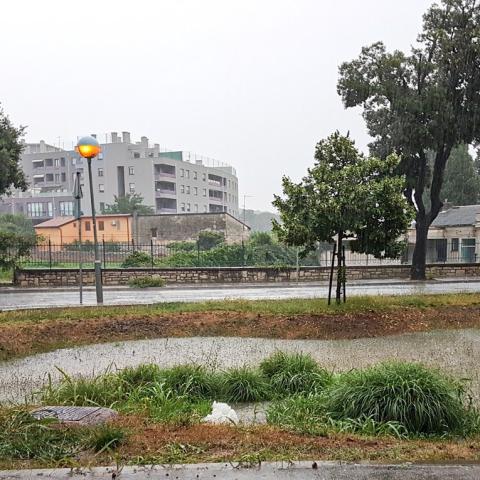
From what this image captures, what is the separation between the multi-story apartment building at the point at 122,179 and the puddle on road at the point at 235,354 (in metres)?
76.6

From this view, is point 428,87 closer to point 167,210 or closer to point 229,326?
point 229,326

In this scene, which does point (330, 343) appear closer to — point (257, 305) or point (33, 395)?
point (257, 305)

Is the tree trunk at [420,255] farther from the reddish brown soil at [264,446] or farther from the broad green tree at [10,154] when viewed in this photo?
the reddish brown soil at [264,446]

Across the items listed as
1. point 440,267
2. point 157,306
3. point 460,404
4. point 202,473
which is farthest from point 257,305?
point 440,267

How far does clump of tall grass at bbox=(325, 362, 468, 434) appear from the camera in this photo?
5.05m

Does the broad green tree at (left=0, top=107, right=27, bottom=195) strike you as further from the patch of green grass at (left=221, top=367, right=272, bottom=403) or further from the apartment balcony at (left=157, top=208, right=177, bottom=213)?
the apartment balcony at (left=157, top=208, right=177, bottom=213)

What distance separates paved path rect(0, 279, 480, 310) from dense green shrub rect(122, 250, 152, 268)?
5063mm

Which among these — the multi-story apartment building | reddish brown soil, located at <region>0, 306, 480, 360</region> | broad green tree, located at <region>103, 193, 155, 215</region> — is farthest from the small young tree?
the multi-story apartment building

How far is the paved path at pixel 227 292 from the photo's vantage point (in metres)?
18.0

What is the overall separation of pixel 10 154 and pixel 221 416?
23658 millimetres

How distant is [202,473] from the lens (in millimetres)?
3590

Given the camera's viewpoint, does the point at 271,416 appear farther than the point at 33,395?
No

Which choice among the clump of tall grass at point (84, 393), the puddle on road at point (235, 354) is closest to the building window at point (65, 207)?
the puddle on road at point (235, 354)

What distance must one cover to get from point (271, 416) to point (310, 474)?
74.1 inches
